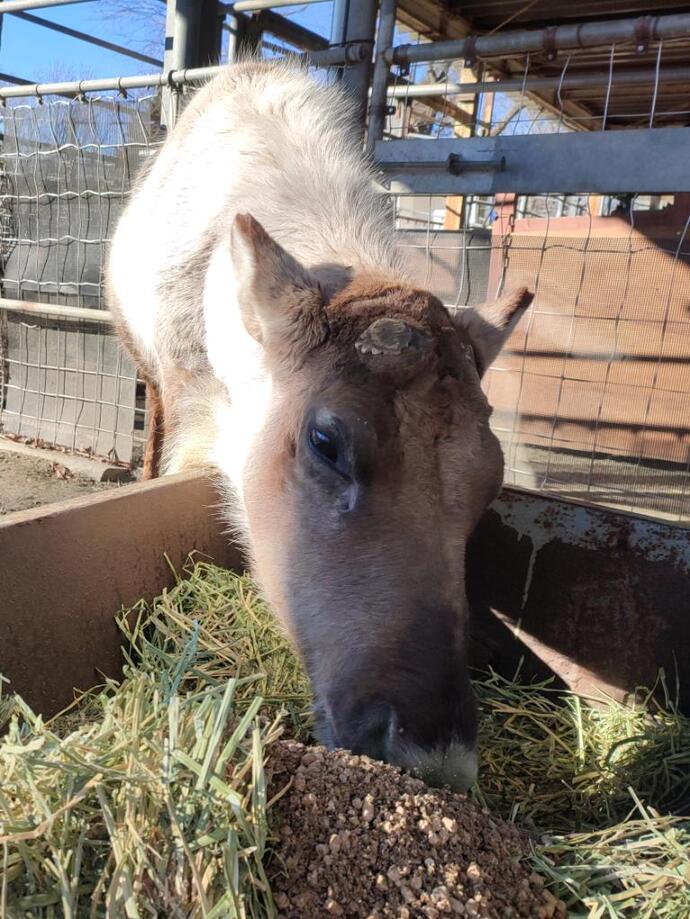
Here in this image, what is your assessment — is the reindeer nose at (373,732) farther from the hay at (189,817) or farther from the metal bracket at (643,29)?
the metal bracket at (643,29)


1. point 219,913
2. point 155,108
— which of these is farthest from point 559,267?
point 219,913

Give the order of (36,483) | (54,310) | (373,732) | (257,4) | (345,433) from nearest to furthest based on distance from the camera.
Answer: (373,732), (345,433), (257,4), (36,483), (54,310)

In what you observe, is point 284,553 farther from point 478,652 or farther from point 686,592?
point 686,592

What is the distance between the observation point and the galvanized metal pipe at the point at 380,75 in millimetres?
5160

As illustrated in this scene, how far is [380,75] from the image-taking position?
520 cm

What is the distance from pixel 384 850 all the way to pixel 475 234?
6.02 metres

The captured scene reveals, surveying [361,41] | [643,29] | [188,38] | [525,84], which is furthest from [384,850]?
[188,38]

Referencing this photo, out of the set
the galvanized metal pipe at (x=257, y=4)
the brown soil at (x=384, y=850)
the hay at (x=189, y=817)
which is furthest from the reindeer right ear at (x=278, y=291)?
the galvanized metal pipe at (x=257, y=4)

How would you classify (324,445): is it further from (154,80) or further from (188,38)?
(188,38)

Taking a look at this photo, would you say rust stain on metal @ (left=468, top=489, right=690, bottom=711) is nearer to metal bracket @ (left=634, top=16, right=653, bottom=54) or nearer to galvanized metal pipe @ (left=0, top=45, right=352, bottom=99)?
metal bracket @ (left=634, top=16, right=653, bottom=54)

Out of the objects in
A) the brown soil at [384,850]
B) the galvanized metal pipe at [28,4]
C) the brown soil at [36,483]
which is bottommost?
the brown soil at [36,483]

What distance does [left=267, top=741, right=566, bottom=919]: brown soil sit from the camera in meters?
1.53

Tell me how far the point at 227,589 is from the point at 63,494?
13.2ft

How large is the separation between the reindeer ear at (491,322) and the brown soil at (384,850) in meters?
1.74
